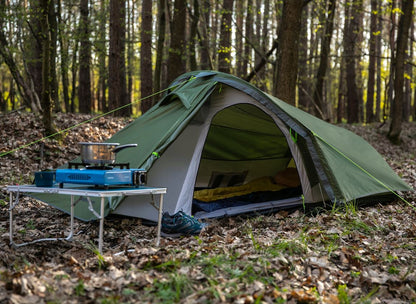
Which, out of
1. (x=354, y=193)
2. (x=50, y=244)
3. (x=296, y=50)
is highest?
(x=296, y=50)

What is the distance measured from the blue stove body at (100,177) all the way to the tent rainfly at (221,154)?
1.04m

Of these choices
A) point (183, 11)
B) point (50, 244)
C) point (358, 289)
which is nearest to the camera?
point (358, 289)

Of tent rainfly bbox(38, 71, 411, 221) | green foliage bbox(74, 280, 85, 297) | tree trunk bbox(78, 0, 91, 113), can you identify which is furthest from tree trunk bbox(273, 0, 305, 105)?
green foliage bbox(74, 280, 85, 297)

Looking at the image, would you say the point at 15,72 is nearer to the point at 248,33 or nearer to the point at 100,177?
the point at 100,177

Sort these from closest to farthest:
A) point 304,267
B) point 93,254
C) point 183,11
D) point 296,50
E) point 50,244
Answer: point 304,267, point 93,254, point 50,244, point 296,50, point 183,11

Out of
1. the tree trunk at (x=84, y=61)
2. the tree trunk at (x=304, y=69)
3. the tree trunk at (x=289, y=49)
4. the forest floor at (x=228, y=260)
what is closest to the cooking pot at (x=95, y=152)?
the forest floor at (x=228, y=260)

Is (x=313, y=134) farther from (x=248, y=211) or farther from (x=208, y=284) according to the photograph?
(x=208, y=284)

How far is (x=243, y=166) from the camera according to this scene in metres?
7.80

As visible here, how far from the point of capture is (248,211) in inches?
233

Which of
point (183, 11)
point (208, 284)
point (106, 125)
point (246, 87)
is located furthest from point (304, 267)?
point (183, 11)

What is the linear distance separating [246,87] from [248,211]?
5.27ft

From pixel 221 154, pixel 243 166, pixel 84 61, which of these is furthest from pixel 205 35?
pixel 221 154

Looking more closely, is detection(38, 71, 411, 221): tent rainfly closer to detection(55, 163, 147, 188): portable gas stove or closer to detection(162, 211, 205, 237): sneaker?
detection(162, 211, 205, 237): sneaker

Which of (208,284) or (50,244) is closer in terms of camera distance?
(208,284)
